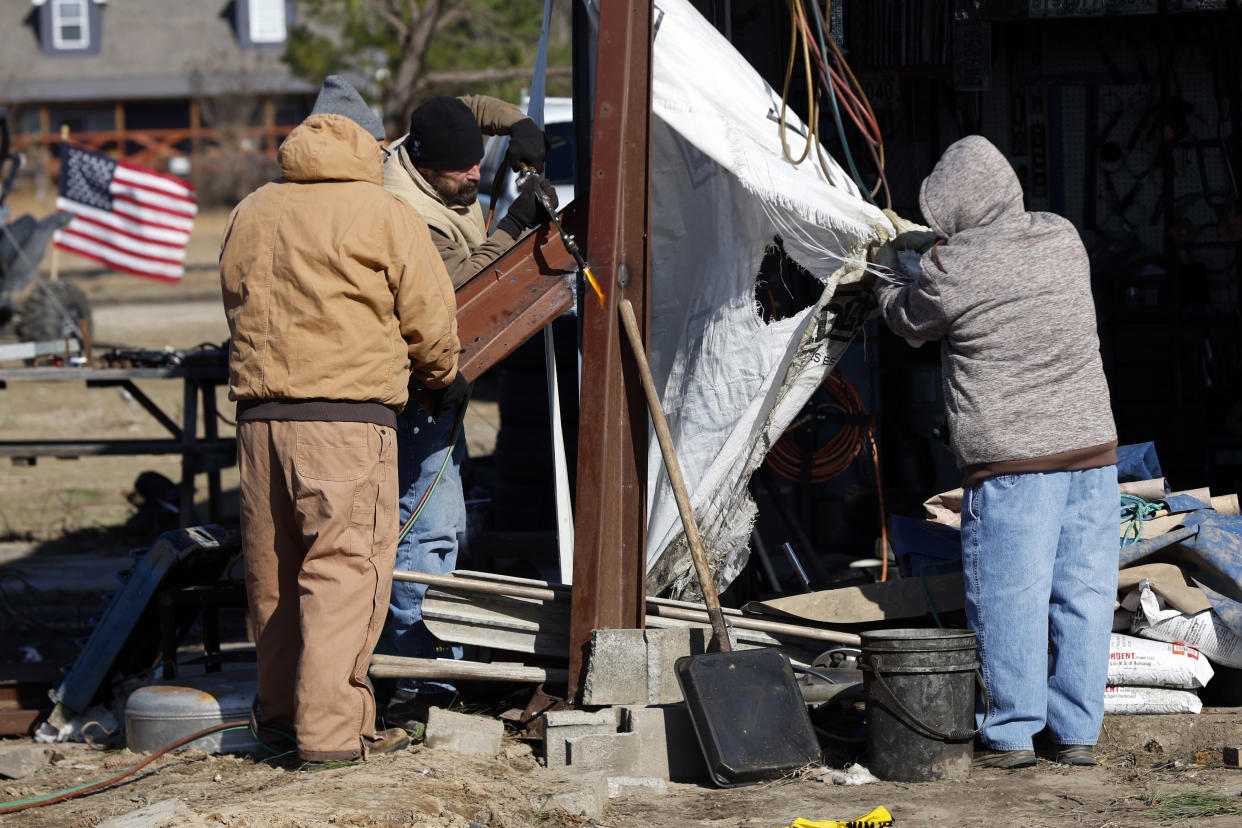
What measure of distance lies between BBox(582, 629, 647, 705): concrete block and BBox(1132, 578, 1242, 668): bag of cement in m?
1.76

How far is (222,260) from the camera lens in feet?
14.3

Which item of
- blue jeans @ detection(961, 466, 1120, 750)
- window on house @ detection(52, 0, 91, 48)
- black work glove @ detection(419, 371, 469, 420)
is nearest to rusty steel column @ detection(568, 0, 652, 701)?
black work glove @ detection(419, 371, 469, 420)

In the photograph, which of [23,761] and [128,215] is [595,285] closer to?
[23,761]

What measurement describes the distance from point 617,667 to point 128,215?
40.2ft

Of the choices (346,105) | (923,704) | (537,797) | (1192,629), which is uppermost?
(346,105)

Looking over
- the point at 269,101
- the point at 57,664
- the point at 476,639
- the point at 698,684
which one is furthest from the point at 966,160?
the point at 269,101

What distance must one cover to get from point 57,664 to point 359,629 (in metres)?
2.03

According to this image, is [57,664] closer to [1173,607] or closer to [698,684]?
[698,684]

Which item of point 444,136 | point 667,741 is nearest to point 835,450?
point 667,741

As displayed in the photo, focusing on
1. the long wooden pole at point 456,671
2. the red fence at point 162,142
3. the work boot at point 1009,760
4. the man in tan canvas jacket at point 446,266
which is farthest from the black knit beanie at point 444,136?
the red fence at point 162,142

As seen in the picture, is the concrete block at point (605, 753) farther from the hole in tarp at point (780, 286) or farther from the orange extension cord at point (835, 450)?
the orange extension cord at point (835, 450)

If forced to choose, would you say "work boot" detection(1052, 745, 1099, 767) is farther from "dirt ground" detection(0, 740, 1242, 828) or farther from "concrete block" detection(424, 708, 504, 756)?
"concrete block" detection(424, 708, 504, 756)

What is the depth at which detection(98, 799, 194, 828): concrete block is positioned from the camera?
3686mm

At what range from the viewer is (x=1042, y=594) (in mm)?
4410
